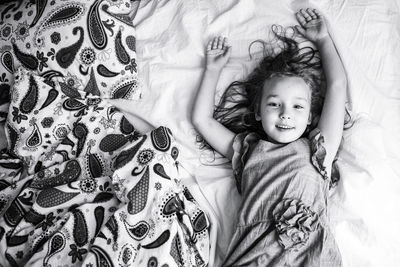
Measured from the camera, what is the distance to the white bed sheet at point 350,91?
1.07m

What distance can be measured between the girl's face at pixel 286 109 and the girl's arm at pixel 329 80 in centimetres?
6

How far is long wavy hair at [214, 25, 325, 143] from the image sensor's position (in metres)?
1.26

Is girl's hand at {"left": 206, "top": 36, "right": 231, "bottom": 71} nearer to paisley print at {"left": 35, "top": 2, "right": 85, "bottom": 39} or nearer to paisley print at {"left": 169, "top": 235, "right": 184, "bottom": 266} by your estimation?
paisley print at {"left": 35, "top": 2, "right": 85, "bottom": 39}

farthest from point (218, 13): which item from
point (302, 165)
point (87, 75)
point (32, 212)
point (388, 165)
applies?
point (32, 212)

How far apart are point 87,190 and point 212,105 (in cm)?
44

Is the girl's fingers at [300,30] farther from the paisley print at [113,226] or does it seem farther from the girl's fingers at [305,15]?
the paisley print at [113,226]

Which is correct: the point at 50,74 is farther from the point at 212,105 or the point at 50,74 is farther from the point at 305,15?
the point at 305,15

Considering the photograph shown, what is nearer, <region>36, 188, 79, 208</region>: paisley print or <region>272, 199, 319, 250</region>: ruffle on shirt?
<region>272, 199, 319, 250</region>: ruffle on shirt

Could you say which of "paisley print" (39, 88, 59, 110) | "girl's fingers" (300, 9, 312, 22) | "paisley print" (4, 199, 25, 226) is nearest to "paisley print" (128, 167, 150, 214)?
"paisley print" (4, 199, 25, 226)

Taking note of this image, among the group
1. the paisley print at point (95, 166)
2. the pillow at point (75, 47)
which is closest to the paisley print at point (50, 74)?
the pillow at point (75, 47)

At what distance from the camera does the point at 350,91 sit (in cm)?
120

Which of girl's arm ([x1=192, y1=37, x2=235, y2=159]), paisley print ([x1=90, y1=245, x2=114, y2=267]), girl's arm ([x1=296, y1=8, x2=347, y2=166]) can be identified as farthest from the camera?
girl's arm ([x1=192, y1=37, x2=235, y2=159])

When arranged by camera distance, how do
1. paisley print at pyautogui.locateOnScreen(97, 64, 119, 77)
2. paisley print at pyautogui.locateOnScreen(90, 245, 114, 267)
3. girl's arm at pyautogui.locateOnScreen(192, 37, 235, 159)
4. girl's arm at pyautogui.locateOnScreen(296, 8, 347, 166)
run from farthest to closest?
paisley print at pyautogui.locateOnScreen(97, 64, 119, 77) → girl's arm at pyautogui.locateOnScreen(192, 37, 235, 159) → girl's arm at pyautogui.locateOnScreen(296, 8, 347, 166) → paisley print at pyautogui.locateOnScreen(90, 245, 114, 267)

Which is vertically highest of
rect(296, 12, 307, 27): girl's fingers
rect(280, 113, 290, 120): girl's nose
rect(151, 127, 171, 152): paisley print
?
rect(296, 12, 307, 27): girl's fingers
